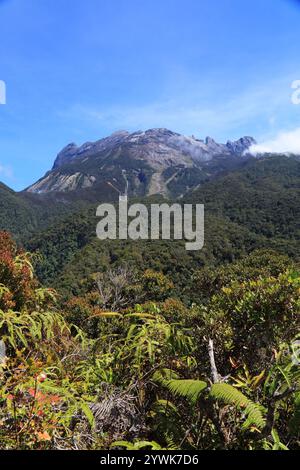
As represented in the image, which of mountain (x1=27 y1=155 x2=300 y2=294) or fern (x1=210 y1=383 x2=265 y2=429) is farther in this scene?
mountain (x1=27 y1=155 x2=300 y2=294)

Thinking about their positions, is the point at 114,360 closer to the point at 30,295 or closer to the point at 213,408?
the point at 213,408

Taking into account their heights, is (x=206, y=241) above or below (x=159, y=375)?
above

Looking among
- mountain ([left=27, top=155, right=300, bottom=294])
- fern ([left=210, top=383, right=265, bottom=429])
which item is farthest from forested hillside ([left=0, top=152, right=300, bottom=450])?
mountain ([left=27, top=155, right=300, bottom=294])

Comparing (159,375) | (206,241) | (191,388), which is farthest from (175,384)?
(206,241)

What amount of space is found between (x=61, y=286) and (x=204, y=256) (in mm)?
16925

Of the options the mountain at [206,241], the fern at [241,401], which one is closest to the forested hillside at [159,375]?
the fern at [241,401]

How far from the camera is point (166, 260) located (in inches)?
1718

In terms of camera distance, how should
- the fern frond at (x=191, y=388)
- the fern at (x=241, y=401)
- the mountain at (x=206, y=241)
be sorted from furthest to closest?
1. the mountain at (x=206, y=241)
2. the fern frond at (x=191, y=388)
3. the fern at (x=241, y=401)

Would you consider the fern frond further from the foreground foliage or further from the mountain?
the mountain

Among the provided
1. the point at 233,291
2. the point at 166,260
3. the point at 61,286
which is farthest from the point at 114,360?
the point at 166,260

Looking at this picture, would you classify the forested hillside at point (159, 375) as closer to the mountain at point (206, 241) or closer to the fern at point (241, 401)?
the fern at point (241, 401)

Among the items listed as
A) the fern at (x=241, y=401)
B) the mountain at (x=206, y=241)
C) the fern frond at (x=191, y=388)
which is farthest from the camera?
the mountain at (x=206, y=241)

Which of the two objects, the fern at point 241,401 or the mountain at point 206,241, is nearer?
the fern at point 241,401

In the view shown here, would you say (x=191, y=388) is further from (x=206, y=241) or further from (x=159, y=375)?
(x=206, y=241)
